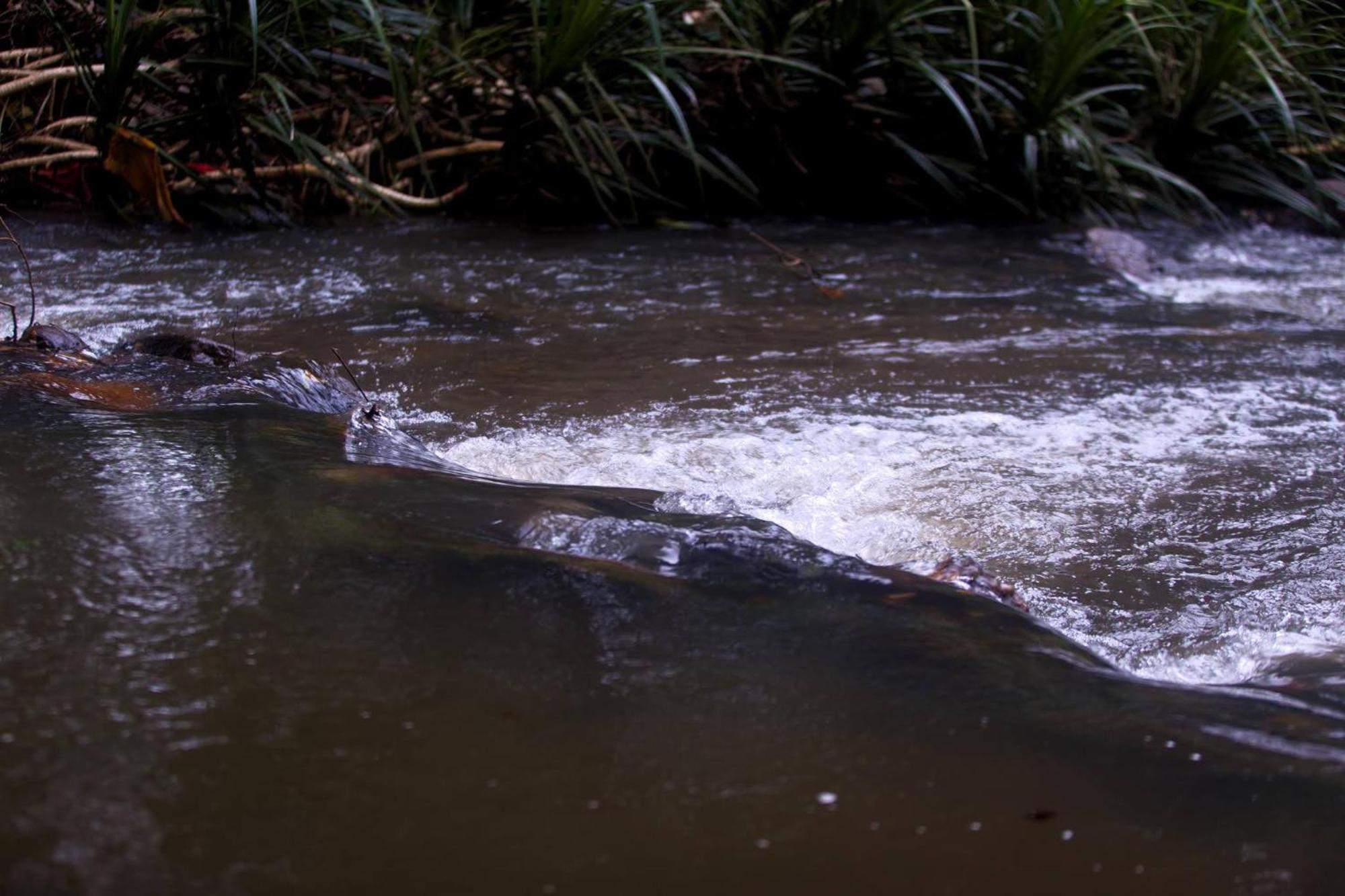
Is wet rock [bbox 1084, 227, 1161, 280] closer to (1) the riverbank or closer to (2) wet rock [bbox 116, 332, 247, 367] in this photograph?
(1) the riverbank

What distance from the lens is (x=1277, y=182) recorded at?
6195mm

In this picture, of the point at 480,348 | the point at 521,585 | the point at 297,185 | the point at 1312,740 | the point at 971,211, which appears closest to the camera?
the point at 1312,740

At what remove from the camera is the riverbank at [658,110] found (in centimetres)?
462

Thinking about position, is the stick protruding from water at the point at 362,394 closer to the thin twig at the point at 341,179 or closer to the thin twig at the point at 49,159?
the thin twig at the point at 341,179

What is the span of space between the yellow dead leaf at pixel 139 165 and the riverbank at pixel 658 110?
0.04 ft

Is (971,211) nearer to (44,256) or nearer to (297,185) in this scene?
(297,185)

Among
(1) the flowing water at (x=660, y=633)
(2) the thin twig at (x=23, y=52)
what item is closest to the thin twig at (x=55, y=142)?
(2) the thin twig at (x=23, y=52)

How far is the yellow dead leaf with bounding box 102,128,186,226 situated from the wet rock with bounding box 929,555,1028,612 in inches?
143

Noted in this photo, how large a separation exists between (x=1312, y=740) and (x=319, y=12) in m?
4.66

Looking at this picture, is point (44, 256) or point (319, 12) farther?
point (319, 12)

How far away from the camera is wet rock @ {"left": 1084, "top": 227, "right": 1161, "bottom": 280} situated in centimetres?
479

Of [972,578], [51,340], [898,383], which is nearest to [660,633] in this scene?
[972,578]

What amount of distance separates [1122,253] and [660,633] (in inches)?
165

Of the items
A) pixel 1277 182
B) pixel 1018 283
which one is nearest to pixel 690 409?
pixel 1018 283
